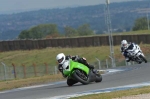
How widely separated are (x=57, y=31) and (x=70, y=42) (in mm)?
63590

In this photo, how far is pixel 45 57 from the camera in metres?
69.9

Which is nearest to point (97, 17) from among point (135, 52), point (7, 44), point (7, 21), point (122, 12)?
point (122, 12)

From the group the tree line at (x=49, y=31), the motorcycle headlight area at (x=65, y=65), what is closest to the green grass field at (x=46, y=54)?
the motorcycle headlight area at (x=65, y=65)

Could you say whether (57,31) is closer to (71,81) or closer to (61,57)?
(71,81)

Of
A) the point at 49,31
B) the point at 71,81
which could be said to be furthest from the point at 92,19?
the point at 71,81

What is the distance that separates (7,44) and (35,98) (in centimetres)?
6267

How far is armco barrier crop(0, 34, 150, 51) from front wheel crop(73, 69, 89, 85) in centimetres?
4664

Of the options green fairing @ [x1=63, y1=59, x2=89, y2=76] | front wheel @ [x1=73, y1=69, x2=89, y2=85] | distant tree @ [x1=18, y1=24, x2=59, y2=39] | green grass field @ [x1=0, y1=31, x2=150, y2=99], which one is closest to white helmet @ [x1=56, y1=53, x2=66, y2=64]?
green fairing @ [x1=63, y1=59, x2=89, y2=76]

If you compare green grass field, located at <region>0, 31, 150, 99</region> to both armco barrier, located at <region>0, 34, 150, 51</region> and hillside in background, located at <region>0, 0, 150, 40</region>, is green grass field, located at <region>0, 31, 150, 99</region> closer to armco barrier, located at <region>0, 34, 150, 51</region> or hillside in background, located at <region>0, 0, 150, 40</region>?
armco barrier, located at <region>0, 34, 150, 51</region>

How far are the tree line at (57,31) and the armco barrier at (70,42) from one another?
139 feet

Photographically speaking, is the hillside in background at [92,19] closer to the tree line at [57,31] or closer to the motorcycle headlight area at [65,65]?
the tree line at [57,31]

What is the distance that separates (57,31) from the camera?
136625mm

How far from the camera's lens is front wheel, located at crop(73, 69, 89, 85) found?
18.5 m

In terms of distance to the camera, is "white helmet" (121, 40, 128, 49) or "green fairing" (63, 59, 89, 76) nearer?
"green fairing" (63, 59, 89, 76)
